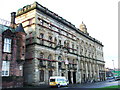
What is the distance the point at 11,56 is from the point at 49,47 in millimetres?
11573

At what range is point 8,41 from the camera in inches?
1168

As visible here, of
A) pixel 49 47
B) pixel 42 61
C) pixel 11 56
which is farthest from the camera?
pixel 49 47

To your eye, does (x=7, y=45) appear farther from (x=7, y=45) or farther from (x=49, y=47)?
(x=49, y=47)

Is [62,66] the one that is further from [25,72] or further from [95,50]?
[95,50]

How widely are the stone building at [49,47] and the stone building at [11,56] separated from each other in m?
3.87

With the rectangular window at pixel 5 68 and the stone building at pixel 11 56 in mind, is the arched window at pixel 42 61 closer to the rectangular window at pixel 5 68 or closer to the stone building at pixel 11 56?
the stone building at pixel 11 56

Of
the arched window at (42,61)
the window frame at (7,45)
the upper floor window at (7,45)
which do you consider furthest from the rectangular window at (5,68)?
the arched window at (42,61)

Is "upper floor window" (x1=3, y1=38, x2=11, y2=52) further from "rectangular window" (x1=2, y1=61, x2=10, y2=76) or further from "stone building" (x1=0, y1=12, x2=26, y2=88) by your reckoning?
"rectangular window" (x1=2, y1=61, x2=10, y2=76)

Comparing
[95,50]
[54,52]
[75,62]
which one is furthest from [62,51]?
[95,50]

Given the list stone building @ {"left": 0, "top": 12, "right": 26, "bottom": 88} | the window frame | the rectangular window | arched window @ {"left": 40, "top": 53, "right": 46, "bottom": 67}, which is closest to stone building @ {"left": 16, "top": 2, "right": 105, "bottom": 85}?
arched window @ {"left": 40, "top": 53, "right": 46, "bottom": 67}

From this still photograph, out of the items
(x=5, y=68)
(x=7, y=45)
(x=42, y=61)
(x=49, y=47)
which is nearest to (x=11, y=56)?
(x=7, y=45)

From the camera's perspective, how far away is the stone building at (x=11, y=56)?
2794 cm

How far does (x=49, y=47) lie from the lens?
38.7m

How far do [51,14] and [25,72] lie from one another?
17.0 metres
